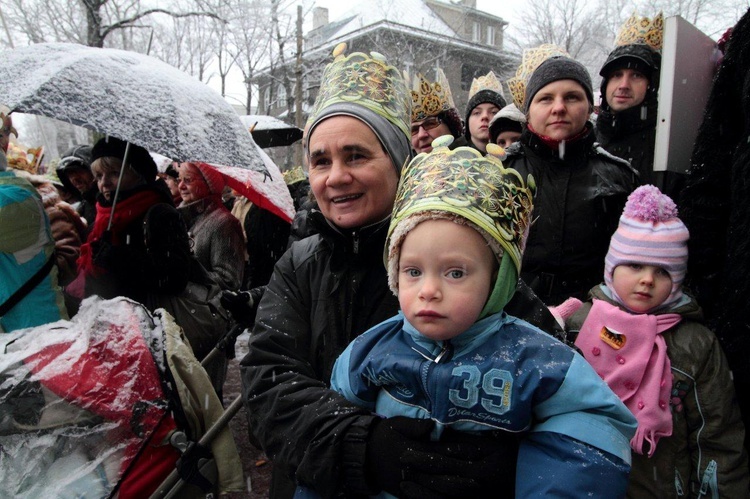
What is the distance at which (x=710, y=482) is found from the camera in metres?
2.24

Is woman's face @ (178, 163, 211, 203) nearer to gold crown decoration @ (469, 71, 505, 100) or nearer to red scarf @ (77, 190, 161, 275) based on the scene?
red scarf @ (77, 190, 161, 275)

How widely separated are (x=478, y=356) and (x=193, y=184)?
12.9 ft

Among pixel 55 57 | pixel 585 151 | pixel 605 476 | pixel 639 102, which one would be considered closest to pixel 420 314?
pixel 605 476

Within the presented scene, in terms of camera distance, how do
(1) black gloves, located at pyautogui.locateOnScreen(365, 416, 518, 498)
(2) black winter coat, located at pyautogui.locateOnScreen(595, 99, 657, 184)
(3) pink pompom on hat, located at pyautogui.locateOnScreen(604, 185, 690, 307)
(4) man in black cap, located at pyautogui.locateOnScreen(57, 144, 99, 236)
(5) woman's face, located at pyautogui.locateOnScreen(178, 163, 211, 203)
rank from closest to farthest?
(1) black gloves, located at pyautogui.locateOnScreen(365, 416, 518, 498)
(3) pink pompom on hat, located at pyautogui.locateOnScreen(604, 185, 690, 307)
(2) black winter coat, located at pyautogui.locateOnScreen(595, 99, 657, 184)
(5) woman's face, located at pyautogui.locateOnScreen(178, 163, 211, 203)
(4) man in black cap, located at pyautogui.locateOnScreen(57, 144, 99, 236)

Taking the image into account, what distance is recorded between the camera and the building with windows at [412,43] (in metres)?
24.1

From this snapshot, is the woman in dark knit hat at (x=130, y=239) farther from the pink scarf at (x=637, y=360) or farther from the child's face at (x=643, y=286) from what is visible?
the child's face at (x=643, y=286)

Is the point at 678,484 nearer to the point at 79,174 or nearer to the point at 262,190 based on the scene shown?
the point at 262,190

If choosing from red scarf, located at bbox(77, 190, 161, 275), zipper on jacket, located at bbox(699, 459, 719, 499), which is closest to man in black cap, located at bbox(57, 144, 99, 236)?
red scarf, located at bbox(77, 190, 161, 275)

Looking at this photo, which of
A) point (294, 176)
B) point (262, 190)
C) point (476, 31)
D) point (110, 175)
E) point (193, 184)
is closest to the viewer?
point (110, 175)

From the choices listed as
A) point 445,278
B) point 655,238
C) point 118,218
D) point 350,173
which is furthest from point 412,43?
point 445,278

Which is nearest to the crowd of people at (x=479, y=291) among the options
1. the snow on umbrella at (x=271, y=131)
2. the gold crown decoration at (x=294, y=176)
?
the gold crown decoration at (x=294, y=176)

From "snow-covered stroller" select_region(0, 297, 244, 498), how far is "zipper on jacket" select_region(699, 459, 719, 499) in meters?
2.10

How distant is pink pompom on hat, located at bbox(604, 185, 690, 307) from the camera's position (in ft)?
7.79

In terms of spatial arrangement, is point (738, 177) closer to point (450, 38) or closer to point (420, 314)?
point (420, 314)
